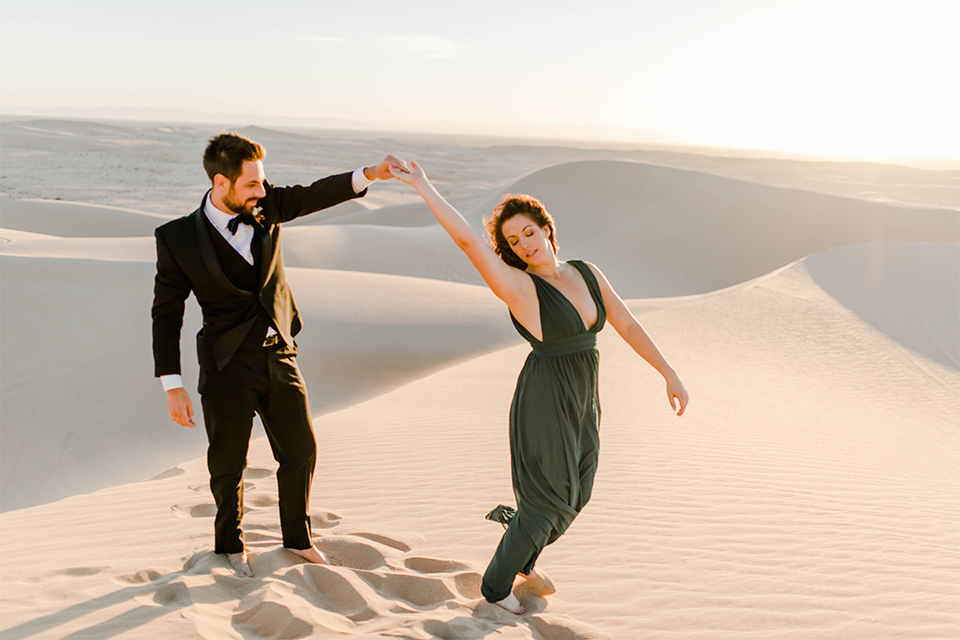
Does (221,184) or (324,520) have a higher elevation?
(221,184)

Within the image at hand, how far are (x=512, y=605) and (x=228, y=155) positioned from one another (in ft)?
7.77

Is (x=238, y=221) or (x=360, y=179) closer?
(x=238, y=221)

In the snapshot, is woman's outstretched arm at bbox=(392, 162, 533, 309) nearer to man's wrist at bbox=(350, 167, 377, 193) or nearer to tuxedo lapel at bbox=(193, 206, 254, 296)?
man's wrist at bbox=(350, 167, 377, 193)

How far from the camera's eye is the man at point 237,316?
3133mm

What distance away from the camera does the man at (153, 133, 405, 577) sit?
3.13 metres

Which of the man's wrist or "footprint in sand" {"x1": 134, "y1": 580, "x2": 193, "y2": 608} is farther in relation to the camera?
the man's wrist

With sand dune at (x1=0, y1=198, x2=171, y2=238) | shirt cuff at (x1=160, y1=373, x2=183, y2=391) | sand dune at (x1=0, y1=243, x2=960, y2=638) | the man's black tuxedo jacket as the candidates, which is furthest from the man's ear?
sand dune at (x1=0, y1=198, x2=171, y2=238)

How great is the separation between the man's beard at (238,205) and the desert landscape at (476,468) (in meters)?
1.70

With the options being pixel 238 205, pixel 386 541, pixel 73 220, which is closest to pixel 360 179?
pixel 238 205

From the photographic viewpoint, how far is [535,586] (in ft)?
11.5

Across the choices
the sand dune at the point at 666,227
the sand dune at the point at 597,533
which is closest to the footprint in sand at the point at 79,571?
the sand dune at the point at 597,533

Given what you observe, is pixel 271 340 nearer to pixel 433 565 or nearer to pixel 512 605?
pixel 433 565

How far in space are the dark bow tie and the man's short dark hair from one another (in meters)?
0.16

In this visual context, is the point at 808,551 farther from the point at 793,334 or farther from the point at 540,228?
the point at 793,334
